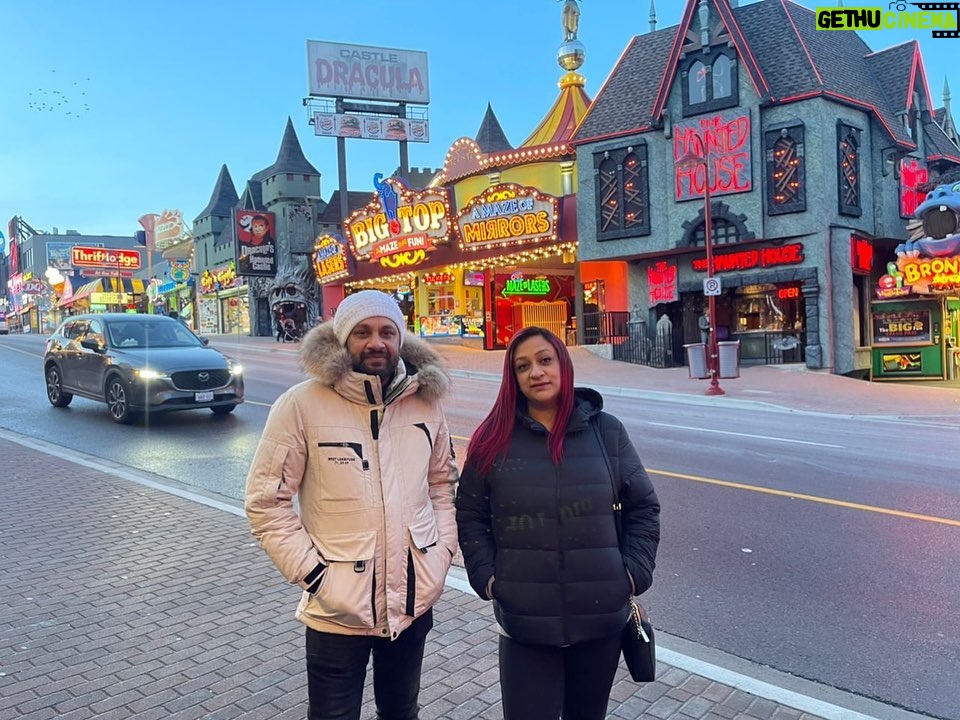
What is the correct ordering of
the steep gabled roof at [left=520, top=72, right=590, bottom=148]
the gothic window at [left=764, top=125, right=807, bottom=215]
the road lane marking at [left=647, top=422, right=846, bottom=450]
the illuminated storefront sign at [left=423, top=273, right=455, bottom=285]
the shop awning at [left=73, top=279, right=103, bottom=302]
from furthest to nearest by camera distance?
the shop awning at [left=73, top=279, right=103, bottom=302] < the illuminated storefront sign at [left=423, top=273, right=455, bottom=285] < the steep gabled roof at [left=520, top=72, right=590, bottom=148] < the gothic window at [left=764, top=125, right=807, bottom=215] < the road lane marking at [left=647, top=422, right=846, bottom=450]

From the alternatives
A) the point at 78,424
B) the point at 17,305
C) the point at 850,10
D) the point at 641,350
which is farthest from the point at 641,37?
the point at 17,305

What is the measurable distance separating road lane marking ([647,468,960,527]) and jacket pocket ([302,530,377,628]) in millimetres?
5730

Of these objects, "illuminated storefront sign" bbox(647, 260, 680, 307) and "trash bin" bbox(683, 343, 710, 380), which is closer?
"trash bin" bbox(683, 343, 710, 380)

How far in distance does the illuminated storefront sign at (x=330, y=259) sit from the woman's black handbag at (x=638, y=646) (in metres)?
33.4

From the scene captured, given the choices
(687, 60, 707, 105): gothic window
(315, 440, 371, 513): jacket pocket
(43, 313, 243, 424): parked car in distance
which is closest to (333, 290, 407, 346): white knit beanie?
(315, 440, 371, 513): jacket pocket

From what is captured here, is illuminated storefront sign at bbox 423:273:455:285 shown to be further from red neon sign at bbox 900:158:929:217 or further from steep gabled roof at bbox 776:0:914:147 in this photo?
red neon sign at bbox 900:158:929:217

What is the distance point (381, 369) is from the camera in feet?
8.67

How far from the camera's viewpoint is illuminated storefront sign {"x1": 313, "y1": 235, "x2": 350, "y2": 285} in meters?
35.2

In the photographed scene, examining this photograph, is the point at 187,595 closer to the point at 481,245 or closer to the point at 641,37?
the point at 481,245

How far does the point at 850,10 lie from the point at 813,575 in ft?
71.7

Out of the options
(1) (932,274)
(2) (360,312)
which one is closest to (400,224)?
(1) (932,274)

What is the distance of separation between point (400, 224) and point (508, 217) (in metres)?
6.32

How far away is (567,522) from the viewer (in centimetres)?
248

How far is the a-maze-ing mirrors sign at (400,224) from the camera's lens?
2917 cm
